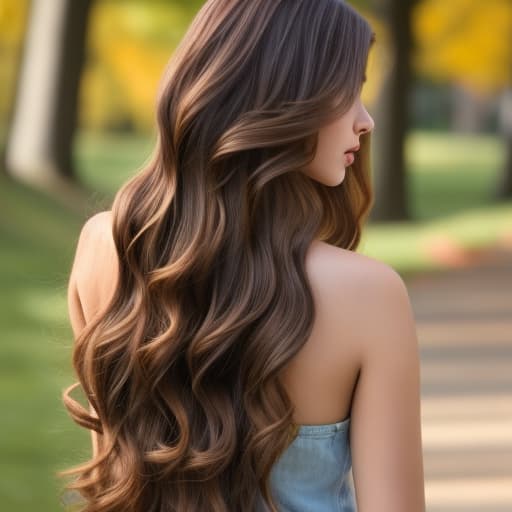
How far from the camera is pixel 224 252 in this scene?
7.03 ft

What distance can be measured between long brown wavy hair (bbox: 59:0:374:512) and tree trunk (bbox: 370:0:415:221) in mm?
16605

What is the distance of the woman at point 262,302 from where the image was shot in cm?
208

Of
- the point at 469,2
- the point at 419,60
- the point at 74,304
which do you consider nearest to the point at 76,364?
the point at 74,304

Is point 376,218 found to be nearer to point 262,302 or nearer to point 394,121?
point 394,121

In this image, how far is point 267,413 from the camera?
6.93 ft

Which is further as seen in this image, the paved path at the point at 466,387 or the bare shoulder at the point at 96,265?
the paved path at the point at 466,387

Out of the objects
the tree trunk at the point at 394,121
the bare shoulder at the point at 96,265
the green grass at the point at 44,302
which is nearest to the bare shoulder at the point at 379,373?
the bare shoulder at the point at 96,265

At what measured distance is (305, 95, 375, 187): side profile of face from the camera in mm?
2148

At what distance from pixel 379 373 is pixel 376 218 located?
1680cm

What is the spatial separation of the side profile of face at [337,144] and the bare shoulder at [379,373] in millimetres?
132

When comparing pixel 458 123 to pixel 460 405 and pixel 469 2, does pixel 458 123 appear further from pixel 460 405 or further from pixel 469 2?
pixel 460 405

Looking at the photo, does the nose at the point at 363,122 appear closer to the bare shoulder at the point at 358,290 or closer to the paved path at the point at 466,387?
the bare shoulder at the point at 358,290

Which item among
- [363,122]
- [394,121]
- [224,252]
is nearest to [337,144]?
[363,122]

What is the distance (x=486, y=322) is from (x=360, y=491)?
9283mm
